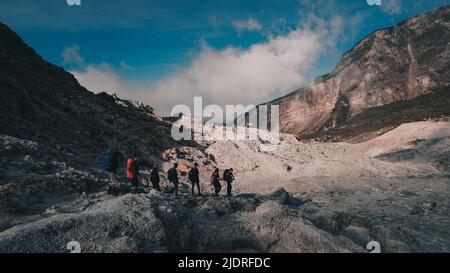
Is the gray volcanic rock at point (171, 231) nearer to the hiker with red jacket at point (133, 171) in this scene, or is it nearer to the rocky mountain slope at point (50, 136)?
the hiker with red jacket at point (133, 171)

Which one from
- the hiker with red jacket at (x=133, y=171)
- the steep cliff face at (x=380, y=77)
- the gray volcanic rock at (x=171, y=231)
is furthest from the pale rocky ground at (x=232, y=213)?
the steep cliff face at (x=380, y=77)

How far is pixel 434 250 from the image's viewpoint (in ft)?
38.6

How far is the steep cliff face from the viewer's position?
136m

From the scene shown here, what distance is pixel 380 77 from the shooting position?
477ft

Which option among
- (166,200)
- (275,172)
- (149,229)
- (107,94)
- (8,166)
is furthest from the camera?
(107,94)

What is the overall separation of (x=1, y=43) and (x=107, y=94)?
10.5 meters

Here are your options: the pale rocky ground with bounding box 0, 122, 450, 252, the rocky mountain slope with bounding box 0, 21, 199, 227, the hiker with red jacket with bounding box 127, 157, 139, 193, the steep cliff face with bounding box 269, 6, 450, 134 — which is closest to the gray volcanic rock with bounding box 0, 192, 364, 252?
the pale rocky ground with bounding box 0, 122, 450, 252

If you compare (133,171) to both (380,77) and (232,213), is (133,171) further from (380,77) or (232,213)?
(380,77)

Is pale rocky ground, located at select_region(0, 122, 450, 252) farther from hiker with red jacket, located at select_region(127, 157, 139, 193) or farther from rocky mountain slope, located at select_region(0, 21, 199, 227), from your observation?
hiker with red jacket, located at select_region(127, 157, 139, 193)

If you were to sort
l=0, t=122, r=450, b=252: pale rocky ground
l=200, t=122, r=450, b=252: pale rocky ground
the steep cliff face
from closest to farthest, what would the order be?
1. l=0, t=122, r=450, b=252: pale rocky ground
2. l=200, t=122, r=450, b=252: pale rocky ground
3. the steep cliff face

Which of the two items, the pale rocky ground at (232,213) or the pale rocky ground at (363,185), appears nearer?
the pale rocky ground at (232,213)

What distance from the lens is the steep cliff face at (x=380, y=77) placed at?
13588cm

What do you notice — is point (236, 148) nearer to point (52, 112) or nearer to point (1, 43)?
point (52, 112)
